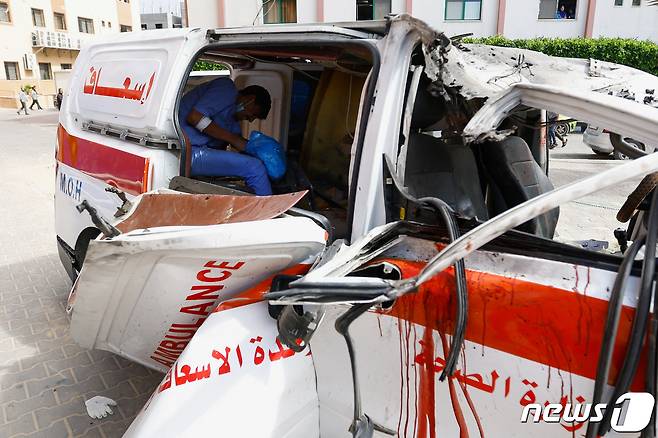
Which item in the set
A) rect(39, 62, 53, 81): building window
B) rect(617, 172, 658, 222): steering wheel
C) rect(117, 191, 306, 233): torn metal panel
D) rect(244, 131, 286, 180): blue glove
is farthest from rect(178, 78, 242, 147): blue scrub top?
rect(39, 62, 53, 81): building window

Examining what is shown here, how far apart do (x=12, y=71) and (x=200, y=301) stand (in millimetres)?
38877

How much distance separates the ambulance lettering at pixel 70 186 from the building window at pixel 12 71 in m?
36.1

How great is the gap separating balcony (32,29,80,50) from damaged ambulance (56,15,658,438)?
126ft

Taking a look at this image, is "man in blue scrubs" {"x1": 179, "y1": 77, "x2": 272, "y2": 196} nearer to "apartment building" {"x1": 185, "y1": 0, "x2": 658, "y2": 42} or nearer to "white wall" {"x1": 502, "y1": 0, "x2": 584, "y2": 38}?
"apartment building" {"x1": 185, "y1": 0, "x2": 658, "y2": 42}

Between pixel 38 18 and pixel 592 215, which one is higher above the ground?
pixel 38 18

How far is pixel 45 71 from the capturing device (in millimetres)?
36812

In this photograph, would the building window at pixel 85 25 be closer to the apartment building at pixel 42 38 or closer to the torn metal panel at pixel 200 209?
the apartment building at pixel 42 38

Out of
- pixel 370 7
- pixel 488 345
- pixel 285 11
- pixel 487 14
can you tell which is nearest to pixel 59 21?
pixel 285 11

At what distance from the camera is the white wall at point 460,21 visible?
2112cm

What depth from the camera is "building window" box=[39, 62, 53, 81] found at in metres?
36.2

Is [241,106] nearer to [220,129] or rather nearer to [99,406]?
[220,129]

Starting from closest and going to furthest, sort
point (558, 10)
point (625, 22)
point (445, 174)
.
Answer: point (445, 174), point (625, 22), point (558, 10)

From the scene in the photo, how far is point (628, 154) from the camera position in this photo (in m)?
2.57

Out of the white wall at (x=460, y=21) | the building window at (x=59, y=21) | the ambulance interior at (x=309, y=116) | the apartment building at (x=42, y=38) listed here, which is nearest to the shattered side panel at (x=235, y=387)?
the ambulance interior at (x=309, y=116)
